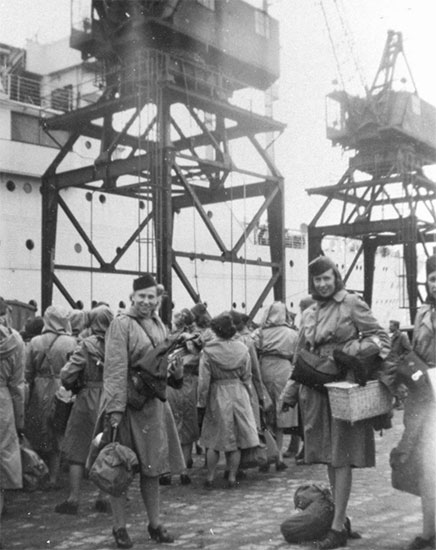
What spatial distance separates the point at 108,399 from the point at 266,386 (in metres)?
4.06

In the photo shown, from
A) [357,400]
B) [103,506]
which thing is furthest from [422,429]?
[103,506]

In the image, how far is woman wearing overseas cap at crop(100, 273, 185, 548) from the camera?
509cm

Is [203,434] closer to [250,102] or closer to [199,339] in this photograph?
[199,339]

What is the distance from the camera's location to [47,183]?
20141mm

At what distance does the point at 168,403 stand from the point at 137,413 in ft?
2.08

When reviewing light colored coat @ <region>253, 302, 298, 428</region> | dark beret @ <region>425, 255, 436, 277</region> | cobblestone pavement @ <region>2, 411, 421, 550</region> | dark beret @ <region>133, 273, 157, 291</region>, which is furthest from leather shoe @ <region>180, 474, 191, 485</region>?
dark beret @ <region>425, 255, 436, 277</region>

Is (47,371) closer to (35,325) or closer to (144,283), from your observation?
(35,325)

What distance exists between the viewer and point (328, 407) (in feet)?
17.2

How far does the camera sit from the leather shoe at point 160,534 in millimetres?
5141

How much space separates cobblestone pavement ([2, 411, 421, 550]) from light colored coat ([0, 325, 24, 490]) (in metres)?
0.48

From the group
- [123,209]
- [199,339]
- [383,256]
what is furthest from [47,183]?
[383,256]

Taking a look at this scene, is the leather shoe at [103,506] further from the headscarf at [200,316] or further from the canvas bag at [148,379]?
the headscarf at [200,316]

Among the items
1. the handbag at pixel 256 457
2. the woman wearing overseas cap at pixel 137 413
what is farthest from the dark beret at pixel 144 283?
the handbag at pixel 256 457

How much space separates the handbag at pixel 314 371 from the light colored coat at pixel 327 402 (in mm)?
95
